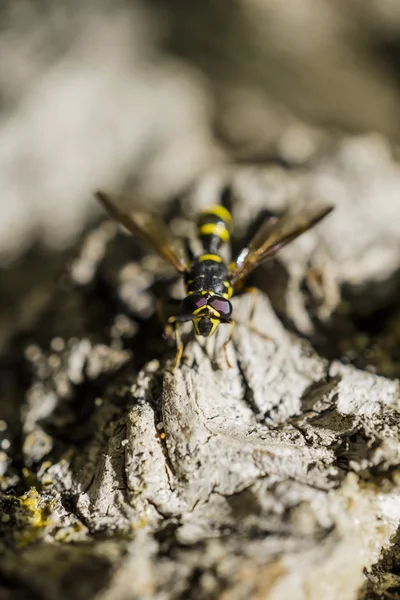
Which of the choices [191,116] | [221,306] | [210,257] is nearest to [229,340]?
[221,306]

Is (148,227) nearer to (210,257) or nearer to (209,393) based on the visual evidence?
(210,257)

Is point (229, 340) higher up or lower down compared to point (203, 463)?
higher up

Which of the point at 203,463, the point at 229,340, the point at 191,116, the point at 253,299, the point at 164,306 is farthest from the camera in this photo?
the point at 191,116

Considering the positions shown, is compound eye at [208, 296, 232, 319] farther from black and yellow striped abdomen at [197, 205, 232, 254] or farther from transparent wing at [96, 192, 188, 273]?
black and yellow striped abdomen at [197, 205, 232, 254]

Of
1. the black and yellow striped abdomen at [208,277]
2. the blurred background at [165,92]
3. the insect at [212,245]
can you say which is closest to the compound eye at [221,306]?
the insect at [212,245]

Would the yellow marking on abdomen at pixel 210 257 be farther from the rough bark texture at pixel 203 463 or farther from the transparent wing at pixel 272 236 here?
the rough bark texture at pixel 203 463

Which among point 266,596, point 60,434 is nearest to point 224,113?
point 60,434
